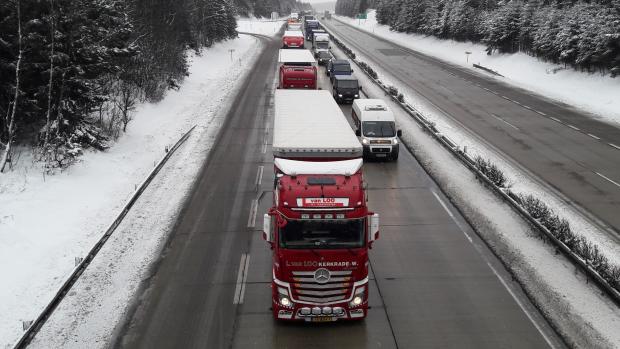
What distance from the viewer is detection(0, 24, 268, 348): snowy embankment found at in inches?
500

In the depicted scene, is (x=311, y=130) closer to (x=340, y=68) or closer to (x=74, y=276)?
(x=74, y=276)

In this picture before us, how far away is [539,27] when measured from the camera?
165 ft

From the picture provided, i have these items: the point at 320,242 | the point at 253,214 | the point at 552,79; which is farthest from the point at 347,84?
the point at 320,242

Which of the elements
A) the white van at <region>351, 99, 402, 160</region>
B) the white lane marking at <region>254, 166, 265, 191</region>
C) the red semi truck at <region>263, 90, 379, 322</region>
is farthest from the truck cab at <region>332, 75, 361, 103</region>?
the red semi truck at <region>263, 90, 379, 322</region>

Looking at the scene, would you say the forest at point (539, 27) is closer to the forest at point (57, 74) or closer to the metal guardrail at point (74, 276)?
the forest at point (57, 74)

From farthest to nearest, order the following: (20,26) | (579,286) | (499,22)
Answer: (499,22) < (20,26) < (579,286)

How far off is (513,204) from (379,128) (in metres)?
8.40

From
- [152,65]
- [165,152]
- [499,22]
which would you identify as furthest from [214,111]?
[499,22]

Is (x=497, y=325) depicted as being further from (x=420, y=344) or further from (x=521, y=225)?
(x=521, y=225)

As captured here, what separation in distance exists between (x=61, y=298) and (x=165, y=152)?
42.8 feet

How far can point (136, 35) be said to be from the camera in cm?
3491

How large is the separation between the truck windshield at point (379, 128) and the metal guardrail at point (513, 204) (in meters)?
3.25

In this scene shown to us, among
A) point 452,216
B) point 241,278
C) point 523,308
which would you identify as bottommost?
point 241,278

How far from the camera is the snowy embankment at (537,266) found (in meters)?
12.0
